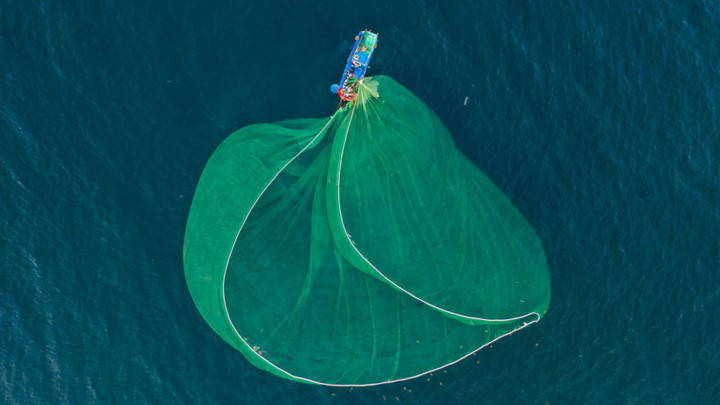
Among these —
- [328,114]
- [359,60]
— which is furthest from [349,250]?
[359,60]

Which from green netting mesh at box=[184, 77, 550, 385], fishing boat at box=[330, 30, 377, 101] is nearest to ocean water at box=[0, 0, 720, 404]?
fishing boat at box=[330, 30, 377, 101]

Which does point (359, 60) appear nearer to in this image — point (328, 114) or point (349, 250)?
point (328, 114)

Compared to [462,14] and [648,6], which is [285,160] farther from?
[648,6]

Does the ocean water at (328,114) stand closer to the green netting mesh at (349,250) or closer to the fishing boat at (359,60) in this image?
the fishing boat at (359,60)

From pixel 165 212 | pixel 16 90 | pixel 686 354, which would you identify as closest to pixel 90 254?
pixel 165 212

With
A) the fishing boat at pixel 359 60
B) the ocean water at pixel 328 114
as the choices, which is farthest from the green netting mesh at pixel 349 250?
the ocean water at pixel 328 114

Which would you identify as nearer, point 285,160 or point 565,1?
point 285,160
